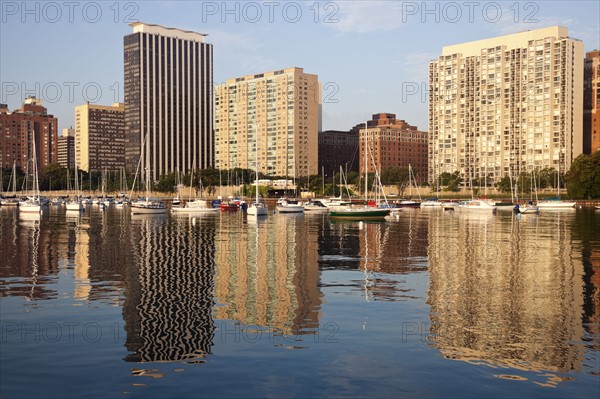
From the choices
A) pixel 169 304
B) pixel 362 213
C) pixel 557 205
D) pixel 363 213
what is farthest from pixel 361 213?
pixel 557 205

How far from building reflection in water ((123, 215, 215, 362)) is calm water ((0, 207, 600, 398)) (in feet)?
0.32

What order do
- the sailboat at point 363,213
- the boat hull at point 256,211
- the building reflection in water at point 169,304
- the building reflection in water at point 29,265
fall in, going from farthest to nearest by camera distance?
the boat hull at point 256,211 < the sailboat at point 363,213 < the building reflection in water at point 29,265 < the building reflection in water at point 169,304

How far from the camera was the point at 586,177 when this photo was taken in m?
180

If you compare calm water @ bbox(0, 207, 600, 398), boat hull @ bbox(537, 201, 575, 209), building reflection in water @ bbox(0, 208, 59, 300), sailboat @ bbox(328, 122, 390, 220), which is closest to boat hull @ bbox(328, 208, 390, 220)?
sailboat @ bbox(328, 122, 390, 220)

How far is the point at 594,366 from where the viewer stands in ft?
61.7

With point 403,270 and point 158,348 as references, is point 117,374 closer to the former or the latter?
A: point 158,348

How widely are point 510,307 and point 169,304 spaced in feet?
48.3

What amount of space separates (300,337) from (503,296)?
12.1 metres

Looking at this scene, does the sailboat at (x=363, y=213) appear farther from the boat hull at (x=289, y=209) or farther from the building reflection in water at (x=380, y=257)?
the boat hull at (x=289, y=209)

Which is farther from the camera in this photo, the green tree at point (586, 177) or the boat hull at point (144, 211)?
the green tree at point (586, 177)

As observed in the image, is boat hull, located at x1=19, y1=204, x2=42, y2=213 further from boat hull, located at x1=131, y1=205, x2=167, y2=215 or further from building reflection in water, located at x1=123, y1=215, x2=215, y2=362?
building reflection in water, located at x1=123, y1=215, x2=215, y2=362

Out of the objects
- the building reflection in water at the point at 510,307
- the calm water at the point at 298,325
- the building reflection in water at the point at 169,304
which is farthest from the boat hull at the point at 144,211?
the building reflection in water at the point at 510,307

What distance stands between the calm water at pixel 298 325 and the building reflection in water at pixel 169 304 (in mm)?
97

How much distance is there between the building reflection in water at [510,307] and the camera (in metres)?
20.1
